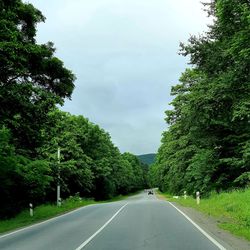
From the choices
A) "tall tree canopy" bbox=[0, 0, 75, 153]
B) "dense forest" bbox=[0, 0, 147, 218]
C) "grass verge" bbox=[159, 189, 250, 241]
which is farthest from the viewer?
"dense forest" bbox=[0, 0, 147, 218]

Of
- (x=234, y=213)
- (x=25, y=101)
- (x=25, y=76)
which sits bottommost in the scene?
(x=234, y=213)

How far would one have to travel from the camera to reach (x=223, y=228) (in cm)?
1694

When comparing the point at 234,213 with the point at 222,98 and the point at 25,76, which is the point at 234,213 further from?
the point at 25,76

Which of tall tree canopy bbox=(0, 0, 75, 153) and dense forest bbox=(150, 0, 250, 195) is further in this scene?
dense forest bbox=(150, 0, 250, 195)

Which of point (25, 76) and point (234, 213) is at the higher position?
point (25, 76)

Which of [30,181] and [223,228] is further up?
[30,181]

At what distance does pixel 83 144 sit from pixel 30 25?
162 ft

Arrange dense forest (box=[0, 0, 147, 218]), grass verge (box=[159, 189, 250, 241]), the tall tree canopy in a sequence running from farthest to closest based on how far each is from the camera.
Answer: dense forest (box=[0, 0, 147, 218]) → the tall tree canopy → grass verge (box=[159, 189, 250, 241])

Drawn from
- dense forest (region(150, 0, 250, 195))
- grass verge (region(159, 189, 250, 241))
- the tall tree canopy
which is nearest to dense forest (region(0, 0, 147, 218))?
the tall tree canopy

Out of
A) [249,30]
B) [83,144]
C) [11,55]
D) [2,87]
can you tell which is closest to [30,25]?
[2,87]

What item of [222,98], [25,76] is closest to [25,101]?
[25,76]

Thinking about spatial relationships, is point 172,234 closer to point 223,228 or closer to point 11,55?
point 223,228

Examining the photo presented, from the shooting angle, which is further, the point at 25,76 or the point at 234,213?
the point at 25,76

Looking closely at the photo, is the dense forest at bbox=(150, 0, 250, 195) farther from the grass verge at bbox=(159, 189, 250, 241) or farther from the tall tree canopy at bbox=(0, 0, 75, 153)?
the tall tree canopy at bbox=(0, 0, 75, 153)
